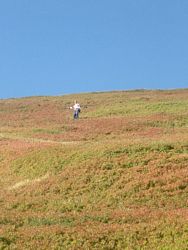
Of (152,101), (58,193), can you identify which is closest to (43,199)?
(58,193)

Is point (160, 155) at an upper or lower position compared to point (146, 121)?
lower

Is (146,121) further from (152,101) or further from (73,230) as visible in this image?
(73,230)

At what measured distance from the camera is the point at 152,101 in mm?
78750

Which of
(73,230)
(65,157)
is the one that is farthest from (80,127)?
(73,230)

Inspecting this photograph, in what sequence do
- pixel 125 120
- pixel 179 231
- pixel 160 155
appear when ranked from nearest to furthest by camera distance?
pixel 179 231
pixel 160 155
pixel 125 120

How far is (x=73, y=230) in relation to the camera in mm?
18203

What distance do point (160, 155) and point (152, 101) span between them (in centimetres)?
5036

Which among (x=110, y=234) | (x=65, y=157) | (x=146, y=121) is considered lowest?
(x=110, y=234)

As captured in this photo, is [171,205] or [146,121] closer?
[171,205]

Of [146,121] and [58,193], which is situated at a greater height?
[146,121]

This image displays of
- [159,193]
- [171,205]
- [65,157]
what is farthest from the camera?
[65,157]

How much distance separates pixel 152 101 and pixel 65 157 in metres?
48.7

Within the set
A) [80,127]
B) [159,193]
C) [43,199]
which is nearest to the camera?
[159,193]

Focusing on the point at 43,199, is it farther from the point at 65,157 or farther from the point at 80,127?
the point at 80,127
